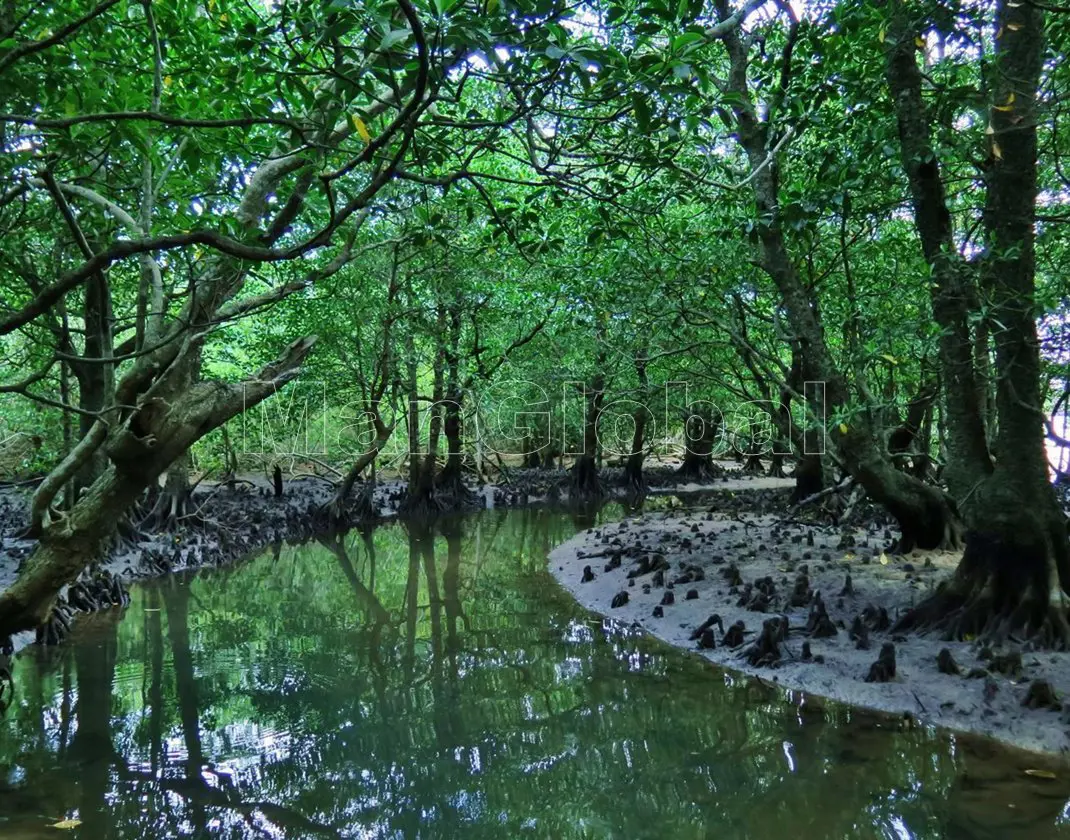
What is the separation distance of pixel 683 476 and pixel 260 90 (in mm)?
22272

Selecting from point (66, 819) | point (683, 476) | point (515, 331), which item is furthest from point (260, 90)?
point (683, 476)

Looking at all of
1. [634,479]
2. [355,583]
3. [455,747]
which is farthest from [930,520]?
[634,479]

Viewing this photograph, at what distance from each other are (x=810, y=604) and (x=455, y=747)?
13.3 feet

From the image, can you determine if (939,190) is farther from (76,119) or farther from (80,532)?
(80,532)

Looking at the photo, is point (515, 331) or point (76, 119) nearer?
point (76, 119)

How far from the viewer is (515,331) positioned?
19.1 metres

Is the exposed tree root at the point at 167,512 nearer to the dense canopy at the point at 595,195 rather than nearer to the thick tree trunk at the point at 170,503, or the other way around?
the thick tree trunk at the point at 170,503

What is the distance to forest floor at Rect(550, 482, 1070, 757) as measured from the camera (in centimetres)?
501

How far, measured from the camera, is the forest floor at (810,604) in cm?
501

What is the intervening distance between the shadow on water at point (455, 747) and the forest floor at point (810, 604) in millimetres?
295

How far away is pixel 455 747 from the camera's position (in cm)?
493

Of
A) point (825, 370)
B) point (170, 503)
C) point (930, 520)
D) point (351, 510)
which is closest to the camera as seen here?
point (825, 370)

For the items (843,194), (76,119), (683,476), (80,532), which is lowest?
(683,476)

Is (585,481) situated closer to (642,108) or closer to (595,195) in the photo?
(595,195)
